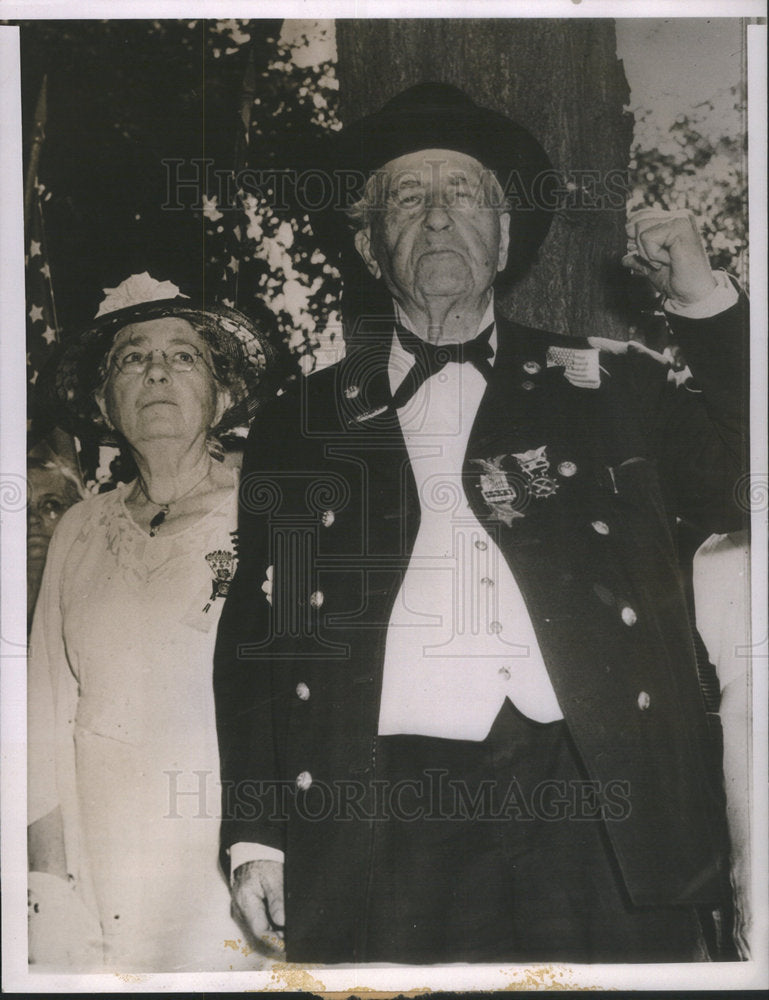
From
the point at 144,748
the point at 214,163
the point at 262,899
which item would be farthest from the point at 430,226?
the point at 262,899

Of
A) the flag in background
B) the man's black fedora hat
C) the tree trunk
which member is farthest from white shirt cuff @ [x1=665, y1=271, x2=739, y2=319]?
the flag in background

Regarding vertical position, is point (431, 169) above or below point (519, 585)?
above

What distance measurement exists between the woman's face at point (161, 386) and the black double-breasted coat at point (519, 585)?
0.59 feet

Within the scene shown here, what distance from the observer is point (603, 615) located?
2207mm

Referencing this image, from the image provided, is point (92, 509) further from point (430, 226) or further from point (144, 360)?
point (430, 226)

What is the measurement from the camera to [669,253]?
2.28 meters

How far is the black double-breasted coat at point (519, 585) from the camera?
86.5 inches

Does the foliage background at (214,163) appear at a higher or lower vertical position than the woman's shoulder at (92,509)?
higher

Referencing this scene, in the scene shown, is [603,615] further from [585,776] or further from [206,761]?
[206,761]

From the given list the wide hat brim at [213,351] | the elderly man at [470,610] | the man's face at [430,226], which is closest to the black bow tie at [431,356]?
the elderly man at [470,610]

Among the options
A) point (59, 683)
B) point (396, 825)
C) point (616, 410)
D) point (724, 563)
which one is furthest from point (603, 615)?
point (59, 683)

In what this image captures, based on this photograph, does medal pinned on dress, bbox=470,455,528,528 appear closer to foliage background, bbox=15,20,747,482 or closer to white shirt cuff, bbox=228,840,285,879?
foliage background, bbox=15,20,747,482

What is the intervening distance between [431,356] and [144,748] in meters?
1.36

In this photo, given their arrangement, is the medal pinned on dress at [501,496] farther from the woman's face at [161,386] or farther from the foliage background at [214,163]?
the woman's face at [161,386]
